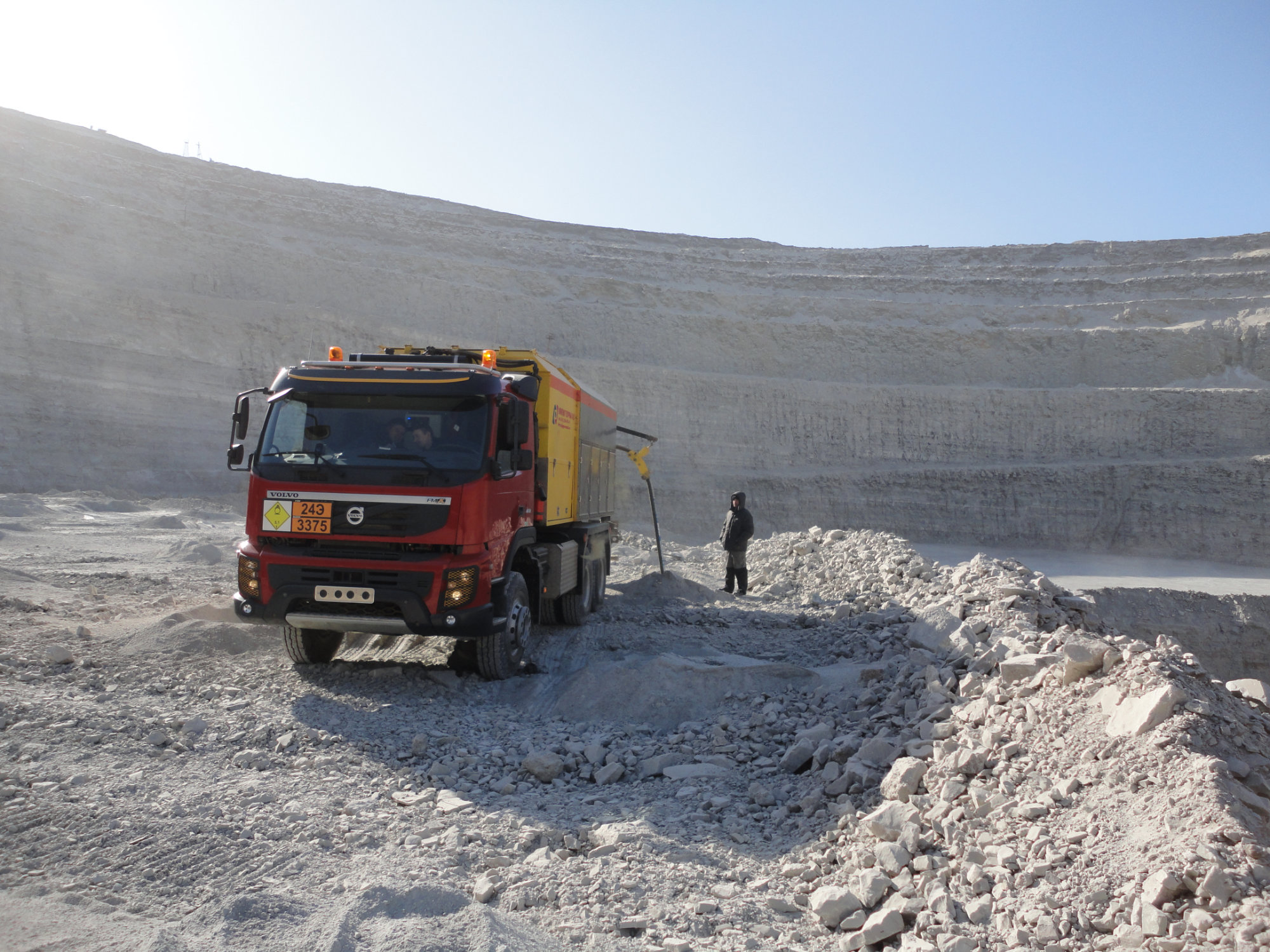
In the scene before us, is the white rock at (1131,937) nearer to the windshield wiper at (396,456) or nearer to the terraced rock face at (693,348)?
the windshield wiper at (396,456)

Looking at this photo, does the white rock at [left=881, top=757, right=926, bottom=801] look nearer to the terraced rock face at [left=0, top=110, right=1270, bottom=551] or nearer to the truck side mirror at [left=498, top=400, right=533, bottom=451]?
the truck side mirror at [left=498, top=400, right=533, bottom=451]

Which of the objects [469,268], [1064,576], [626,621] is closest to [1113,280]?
[1064,576]

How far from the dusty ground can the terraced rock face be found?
1507 cm

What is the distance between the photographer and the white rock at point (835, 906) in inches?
138

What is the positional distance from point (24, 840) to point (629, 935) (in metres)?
2.69

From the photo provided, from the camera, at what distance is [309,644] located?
699cm

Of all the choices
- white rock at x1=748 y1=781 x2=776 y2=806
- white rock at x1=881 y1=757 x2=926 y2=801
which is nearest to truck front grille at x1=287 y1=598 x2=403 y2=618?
white rock at x1=748 y1=781 x2=776 y2=806

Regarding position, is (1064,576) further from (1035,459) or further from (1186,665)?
(1186,665)

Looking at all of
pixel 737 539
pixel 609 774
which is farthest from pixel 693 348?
pixel 609 774

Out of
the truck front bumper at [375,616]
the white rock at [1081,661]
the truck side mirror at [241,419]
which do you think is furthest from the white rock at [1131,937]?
the truck side mirror at [241,419]

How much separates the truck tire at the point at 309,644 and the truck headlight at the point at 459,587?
4.16 ft

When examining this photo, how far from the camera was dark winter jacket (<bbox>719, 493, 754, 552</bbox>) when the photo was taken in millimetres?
12391

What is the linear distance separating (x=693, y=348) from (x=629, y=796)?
2733cm

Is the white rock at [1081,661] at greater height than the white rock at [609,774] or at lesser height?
greater
